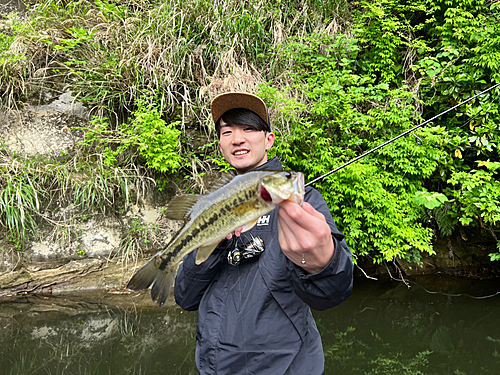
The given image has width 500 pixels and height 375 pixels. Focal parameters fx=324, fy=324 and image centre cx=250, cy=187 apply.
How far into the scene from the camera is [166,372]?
3.56 meters

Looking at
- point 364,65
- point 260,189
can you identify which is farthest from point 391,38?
point 260,189

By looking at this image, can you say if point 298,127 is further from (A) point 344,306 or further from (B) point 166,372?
(B) point 166,372

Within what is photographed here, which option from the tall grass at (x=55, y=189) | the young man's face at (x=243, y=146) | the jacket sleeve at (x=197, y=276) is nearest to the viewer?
the jacket sleeve at (x=197, y=276)

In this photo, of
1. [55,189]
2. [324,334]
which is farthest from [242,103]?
[55,189]

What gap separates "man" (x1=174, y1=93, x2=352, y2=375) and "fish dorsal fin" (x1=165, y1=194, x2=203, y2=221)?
0.26 meters

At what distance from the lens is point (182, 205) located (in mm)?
1547

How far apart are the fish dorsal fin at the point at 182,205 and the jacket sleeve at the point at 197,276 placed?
0.94ft

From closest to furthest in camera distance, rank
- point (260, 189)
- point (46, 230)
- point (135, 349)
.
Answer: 1. point (260, 189)
2. point (135, 349)
3. point (46, 230)

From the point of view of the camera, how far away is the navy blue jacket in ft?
4.93

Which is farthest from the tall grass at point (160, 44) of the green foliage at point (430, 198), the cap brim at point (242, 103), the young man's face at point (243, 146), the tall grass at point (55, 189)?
the young man's face at point (243, 146)

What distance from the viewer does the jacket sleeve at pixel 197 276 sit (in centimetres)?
169

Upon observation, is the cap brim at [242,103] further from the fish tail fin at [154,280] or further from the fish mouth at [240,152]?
the fish tail fin at [154,280]

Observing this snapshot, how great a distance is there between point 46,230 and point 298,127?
4.25m

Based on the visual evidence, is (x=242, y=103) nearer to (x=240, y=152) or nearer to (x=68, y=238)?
(x=240, y=152)
